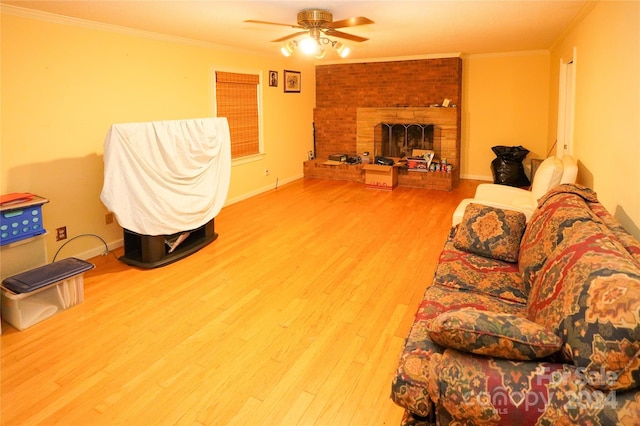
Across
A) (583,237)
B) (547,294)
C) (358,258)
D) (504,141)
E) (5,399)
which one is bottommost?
(5,399)

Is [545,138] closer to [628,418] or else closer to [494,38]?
[494,38]

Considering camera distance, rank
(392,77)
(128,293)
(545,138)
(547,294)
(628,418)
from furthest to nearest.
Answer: (392,77), (545,138), (128,293), (547,294), (628,418)

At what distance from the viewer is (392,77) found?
281 inches

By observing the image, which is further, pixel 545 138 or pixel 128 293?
pixel 545 138

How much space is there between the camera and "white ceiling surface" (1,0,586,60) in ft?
10.6

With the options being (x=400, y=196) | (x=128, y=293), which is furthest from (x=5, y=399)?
(x=400, y=196)

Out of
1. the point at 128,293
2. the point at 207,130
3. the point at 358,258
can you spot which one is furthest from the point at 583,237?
the point at 207,130

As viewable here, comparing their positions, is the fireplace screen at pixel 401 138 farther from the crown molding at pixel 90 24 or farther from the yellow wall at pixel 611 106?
the crown molding at pixel 90 24

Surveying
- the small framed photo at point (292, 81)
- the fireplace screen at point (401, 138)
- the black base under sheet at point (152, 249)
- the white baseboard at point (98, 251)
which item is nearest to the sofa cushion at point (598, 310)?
the black base under sheet at point (152, 249)

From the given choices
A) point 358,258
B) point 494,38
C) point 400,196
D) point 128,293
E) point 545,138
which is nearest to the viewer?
point 128,293

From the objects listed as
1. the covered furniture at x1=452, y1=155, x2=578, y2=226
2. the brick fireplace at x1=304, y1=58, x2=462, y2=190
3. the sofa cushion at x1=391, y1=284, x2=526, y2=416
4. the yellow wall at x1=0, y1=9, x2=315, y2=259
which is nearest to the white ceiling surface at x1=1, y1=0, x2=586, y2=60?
the yellow wall at x1=0, y1=9, x2=315, y2=259

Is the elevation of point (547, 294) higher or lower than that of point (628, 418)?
higher

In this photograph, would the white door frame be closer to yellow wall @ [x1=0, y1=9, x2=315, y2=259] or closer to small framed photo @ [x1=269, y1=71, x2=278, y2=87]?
small framed photo @ [x1=269, y1=71, x2=278, y2=87]

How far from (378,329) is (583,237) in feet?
4.44
